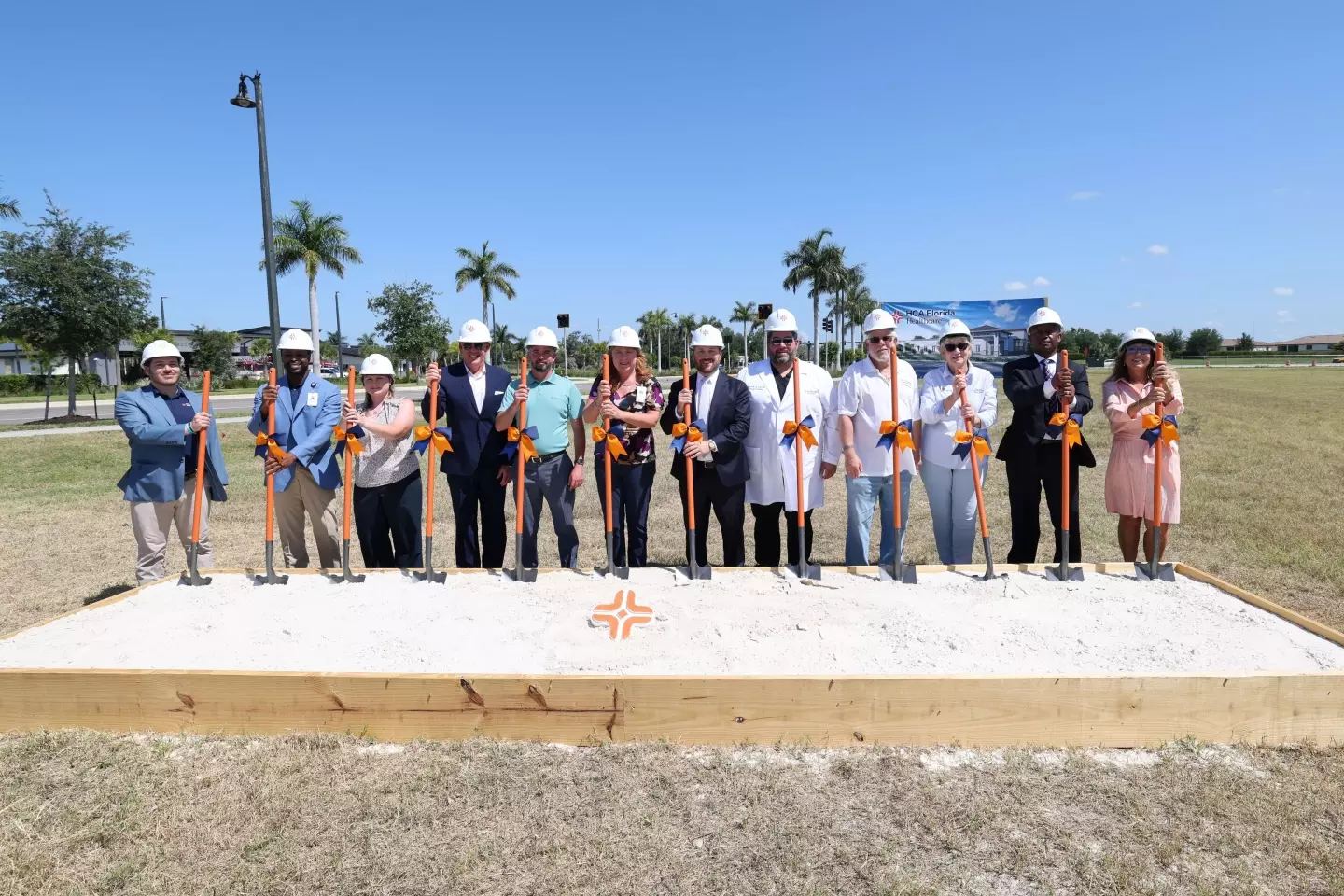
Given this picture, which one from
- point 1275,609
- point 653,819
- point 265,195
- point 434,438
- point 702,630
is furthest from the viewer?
point 265,195

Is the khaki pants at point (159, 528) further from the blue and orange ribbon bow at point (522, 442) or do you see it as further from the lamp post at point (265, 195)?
the lamp post at point (265, 195)

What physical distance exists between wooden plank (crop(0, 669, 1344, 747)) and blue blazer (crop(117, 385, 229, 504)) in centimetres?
190

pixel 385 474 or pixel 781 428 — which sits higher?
pixel 781 428

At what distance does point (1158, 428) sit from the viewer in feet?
14.9

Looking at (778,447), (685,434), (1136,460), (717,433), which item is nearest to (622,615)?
(685,434)

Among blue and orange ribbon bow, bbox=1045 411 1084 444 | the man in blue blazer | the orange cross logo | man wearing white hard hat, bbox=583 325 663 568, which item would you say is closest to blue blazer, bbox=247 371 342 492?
the man in blue blazer

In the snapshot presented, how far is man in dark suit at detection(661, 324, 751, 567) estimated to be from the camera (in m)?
4.68

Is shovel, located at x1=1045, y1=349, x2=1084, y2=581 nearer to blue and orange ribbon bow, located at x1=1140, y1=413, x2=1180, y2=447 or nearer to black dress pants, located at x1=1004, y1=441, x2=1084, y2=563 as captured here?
black dress pants, located at x1=1004, y1=441, x2=1084, y2=563

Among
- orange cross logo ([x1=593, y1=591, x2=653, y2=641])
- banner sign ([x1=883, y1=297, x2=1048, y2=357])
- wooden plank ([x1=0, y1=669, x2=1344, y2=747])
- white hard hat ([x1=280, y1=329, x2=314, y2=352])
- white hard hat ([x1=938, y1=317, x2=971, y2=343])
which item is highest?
banner sign ([x1=883, y1=297, x2=1048, y2=357])

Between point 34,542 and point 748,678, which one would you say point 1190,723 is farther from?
point 34,542

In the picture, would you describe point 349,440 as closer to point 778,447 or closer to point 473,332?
point 473,332

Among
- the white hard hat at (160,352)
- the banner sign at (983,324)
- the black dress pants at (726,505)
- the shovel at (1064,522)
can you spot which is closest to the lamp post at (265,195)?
the white hard hat at (160,352)

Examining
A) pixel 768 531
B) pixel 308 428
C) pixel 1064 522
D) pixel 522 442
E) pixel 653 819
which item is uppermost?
pixel 308 428

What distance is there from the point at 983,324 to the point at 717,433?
1348 centimetres
